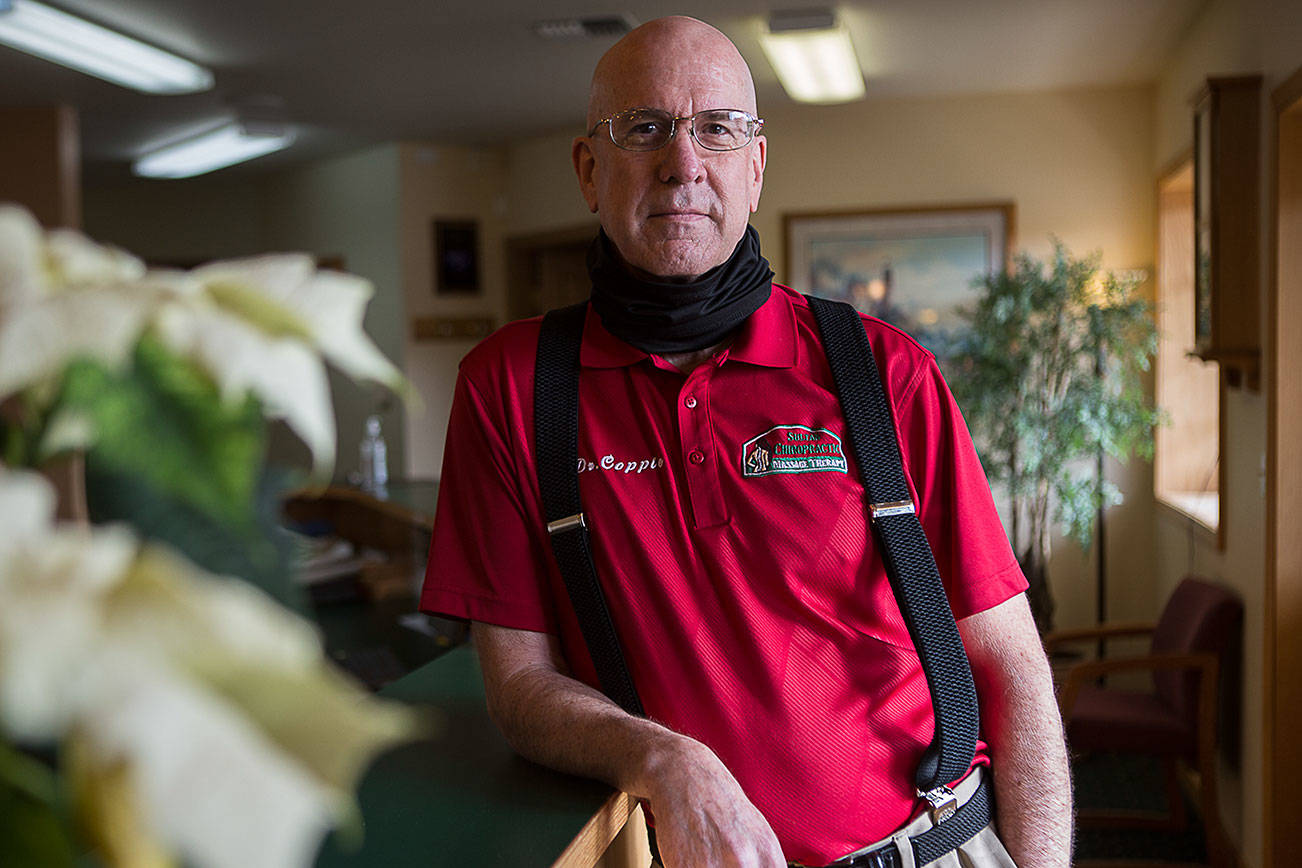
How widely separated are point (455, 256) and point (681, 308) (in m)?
6.22

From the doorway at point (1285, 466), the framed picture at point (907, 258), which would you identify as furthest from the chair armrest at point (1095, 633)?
the framed picture at point (907, 258)

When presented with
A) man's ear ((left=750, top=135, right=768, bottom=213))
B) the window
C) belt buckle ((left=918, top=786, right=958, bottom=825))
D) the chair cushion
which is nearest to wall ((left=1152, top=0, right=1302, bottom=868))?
the chair cushion

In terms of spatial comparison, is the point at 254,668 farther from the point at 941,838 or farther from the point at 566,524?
the point at 941,838

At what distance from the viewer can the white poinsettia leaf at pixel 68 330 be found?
1.07 feet

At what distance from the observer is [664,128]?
139 centimetres

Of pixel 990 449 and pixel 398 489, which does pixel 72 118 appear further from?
pixel 990 449

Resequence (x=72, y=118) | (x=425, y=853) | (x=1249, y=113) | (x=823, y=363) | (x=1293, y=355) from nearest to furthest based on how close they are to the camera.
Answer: (x=425, y=853)
(x=823, y=363)
(x=1293, y=355)
(x=1249, y=113)
(x=72, y=118)

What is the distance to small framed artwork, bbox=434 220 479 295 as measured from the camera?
289 inches

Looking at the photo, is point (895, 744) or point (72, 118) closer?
point (895, 744)

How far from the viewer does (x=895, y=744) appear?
1.29 m

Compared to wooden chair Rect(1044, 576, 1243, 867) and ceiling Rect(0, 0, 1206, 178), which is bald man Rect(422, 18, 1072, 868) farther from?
ceiling Rect(0, 0, 1206, 178)

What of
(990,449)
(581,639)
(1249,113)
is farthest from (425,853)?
(990,449)

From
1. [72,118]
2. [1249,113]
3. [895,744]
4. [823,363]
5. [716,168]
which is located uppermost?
[72,118]

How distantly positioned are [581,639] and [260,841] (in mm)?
1061
